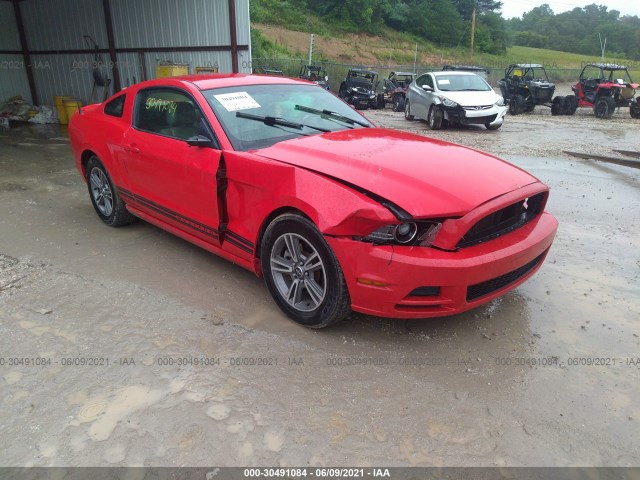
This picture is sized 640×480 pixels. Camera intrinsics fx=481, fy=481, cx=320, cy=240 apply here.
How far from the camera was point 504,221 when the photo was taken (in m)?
3.01

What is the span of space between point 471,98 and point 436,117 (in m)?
0.97

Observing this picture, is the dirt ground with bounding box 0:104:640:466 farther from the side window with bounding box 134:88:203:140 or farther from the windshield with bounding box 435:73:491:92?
the windshield with bounding box 435:73:491:92

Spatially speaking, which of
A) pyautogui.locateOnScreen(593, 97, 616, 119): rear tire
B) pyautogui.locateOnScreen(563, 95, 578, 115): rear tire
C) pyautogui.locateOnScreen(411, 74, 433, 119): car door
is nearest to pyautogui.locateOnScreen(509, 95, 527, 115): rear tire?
pyautogui.locateOnScreen(563, 95, 578, 115): rear tire

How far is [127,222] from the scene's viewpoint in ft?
16.3

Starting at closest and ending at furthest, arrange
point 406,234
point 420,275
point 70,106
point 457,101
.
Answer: point 420,275, point 406,234, point 457,101, point 70,106

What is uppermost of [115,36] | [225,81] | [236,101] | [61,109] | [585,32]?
[585,32]

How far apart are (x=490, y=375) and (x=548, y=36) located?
94.9 metres

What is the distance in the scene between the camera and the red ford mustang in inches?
104

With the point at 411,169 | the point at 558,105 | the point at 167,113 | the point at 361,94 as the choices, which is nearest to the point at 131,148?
the point at 167,113

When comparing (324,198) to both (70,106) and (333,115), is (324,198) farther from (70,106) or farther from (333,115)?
(70,106)

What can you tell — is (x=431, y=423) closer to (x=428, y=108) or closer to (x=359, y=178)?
(x=359, y=178)

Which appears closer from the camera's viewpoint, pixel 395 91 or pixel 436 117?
pixel 436 117

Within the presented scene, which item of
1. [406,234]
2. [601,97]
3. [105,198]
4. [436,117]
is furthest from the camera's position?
[601,97]

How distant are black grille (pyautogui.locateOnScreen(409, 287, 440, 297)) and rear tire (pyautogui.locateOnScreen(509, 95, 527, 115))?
1671 cm
